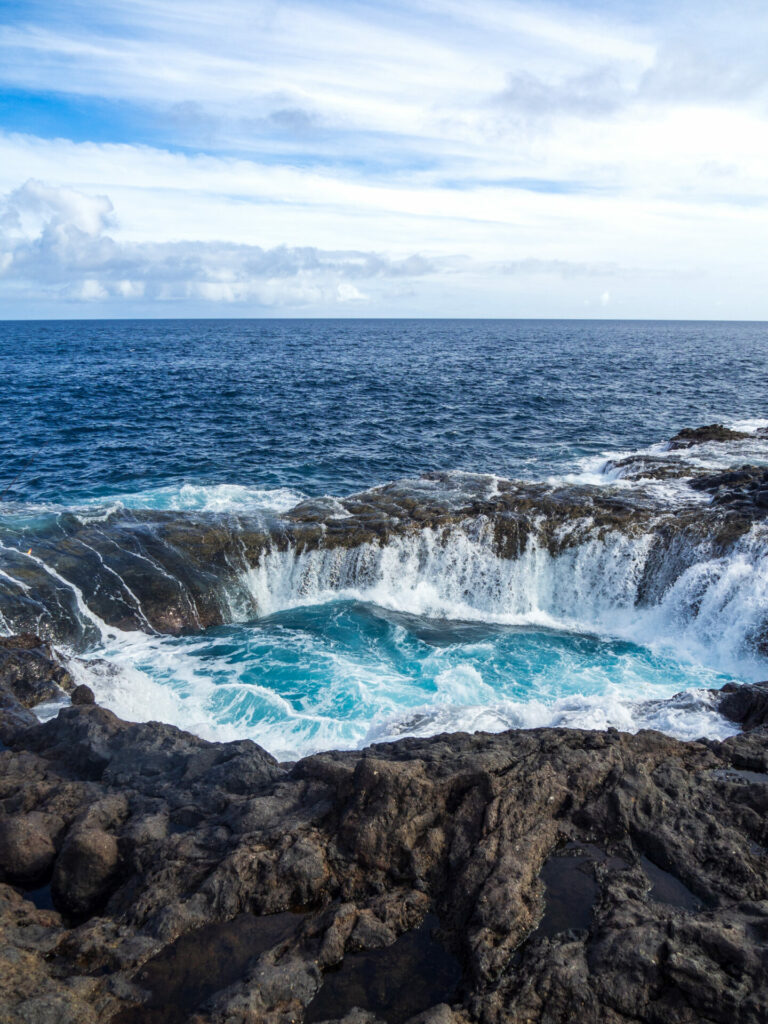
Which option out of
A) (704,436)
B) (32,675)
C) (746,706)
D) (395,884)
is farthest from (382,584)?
(704,436)

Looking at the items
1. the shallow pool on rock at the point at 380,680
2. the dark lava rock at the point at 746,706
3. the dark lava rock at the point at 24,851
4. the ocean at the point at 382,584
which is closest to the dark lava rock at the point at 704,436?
the ocean at the point at 382,584

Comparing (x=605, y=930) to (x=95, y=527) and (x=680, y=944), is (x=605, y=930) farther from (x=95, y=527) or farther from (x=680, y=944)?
(x=95, y=527)

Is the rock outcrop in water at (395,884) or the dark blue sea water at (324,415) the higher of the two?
the dark blue sea water at (324,415)

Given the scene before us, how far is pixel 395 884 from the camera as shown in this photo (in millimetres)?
8258

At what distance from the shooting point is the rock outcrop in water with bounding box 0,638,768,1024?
21.7 feet

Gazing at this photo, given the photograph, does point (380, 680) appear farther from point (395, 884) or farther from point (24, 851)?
point (24, 851)

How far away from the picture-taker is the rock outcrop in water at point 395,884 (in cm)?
661

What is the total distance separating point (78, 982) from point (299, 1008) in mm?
2334

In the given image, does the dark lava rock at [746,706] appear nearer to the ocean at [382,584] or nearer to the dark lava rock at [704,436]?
the ocean at [382,584]

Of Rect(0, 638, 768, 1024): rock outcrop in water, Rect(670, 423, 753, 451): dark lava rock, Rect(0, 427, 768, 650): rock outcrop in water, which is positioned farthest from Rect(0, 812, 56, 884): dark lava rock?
Rect(670, 423, 753, 451): dark lava rock

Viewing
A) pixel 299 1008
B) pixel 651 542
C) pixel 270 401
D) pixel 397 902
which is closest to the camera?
pixel 299 1008

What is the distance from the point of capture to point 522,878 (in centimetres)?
797

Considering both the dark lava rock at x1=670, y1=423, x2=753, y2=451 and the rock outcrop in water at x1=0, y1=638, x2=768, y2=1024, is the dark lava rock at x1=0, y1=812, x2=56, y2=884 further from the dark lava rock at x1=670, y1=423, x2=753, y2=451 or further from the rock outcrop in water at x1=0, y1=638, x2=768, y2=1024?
the dark lava rock at x1=670, y1=423, x2=753, y2=451

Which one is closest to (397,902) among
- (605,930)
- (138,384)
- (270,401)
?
(605,930)
